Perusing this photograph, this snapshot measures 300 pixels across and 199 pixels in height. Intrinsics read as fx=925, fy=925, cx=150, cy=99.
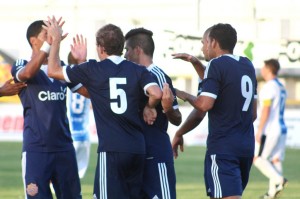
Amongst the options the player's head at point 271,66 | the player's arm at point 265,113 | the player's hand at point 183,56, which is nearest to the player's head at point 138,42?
the player's hand at point 183,56

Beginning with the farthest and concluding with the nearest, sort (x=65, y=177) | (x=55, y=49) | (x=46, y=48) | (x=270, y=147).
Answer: (x=270, y=147), (x=65, y=177), (x=46, y=48), (x=55, y=49)

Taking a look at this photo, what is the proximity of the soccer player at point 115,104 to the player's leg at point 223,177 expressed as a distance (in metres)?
0.93

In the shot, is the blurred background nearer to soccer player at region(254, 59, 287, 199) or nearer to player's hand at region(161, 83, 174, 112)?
soccer player at region(254, 59, 287, 199)

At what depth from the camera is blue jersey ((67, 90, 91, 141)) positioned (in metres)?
16.4

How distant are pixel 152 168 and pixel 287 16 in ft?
134

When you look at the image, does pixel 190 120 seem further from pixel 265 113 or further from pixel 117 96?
pixel 265 113

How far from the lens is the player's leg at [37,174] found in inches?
386

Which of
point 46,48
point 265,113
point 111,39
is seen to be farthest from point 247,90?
point 265,113

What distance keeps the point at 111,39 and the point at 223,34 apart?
130cm

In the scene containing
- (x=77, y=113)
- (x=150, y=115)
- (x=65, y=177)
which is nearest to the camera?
(x=150, y=115)

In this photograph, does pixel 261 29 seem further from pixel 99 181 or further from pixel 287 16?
pixel 99 181

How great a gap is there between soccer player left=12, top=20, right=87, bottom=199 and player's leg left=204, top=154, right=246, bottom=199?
1523 mm

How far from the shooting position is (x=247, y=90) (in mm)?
9453

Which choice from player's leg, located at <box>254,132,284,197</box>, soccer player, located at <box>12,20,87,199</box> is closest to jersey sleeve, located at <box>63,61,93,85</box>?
soccer player, located at <box>12,20,87,199</box>
